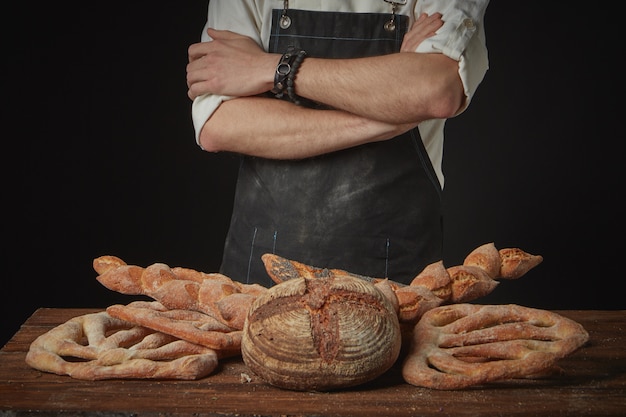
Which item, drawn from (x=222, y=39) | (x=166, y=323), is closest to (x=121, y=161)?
(x=222, y=39)

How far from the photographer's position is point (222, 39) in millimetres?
2361

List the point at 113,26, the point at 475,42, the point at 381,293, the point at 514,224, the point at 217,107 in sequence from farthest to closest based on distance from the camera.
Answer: the point at 514,224
the point at 113,26
the point at 217,107
the point at 475,42
the point at 381,293

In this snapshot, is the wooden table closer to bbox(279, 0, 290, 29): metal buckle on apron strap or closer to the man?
the man

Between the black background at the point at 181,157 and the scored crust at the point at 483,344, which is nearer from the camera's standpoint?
the scored crust at the point at 483,344

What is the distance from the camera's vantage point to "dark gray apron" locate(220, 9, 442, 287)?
91.7 inches

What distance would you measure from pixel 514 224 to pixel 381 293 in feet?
7.01

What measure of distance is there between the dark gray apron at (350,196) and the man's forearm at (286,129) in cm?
8

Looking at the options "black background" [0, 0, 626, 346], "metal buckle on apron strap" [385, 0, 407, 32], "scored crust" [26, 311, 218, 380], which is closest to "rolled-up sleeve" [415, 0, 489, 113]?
"metal buckle on apron strap" [385, 0, 407, 32]

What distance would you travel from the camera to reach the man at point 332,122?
2.19 meters

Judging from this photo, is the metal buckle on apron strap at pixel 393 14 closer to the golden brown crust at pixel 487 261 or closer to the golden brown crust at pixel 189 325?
the golden brown crust at pixel 487 261

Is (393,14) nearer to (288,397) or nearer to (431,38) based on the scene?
(431,38)

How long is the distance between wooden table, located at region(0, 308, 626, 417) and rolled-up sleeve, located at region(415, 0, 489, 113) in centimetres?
78

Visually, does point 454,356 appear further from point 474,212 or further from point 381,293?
point 474,212

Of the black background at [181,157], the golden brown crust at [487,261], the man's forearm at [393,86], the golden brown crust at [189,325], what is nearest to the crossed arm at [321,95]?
the man's forearm at [393,86]
